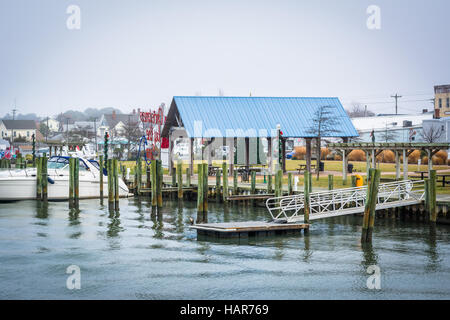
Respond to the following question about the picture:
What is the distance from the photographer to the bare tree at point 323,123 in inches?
1772

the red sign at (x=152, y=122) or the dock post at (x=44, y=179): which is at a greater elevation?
the red sign at (x=152, y=122)

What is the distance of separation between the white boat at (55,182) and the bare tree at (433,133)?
38118 millimetres

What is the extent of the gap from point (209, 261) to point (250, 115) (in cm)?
2726

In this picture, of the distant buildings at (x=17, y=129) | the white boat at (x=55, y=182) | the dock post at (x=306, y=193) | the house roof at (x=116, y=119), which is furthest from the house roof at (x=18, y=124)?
the dock post at (x=306, y=193)

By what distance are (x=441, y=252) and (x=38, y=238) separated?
1501 cm

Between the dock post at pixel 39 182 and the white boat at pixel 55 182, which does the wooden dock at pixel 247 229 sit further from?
the white boat at pixel 55 182

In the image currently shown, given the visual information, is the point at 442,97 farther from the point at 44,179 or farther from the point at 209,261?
the point at 209,261

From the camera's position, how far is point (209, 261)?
19.7m

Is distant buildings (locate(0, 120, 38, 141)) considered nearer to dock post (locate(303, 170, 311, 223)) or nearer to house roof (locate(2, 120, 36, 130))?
house roof (locate(2, 120, 36, 130))

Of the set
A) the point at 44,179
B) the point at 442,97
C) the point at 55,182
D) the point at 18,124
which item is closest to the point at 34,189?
the point at 44,179

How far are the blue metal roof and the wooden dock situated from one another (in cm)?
1886

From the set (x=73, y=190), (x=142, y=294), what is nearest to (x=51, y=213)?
(x=73, y=190)

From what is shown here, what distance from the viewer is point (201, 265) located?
19.2 m
